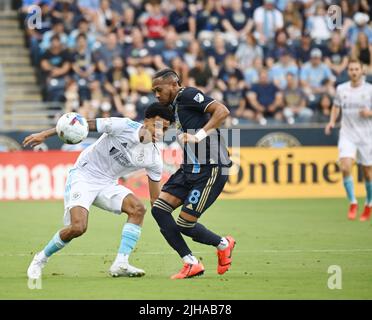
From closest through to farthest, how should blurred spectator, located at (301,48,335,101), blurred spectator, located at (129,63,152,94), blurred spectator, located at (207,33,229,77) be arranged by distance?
1. blurred spectator, located at (129,63,152,94)
2. blurred spectator, located at (301,48,335,101)
3. blurred spectator, located at (207,33,229,77)

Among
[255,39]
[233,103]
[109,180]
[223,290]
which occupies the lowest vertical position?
[223,290]

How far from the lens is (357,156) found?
1866 cm

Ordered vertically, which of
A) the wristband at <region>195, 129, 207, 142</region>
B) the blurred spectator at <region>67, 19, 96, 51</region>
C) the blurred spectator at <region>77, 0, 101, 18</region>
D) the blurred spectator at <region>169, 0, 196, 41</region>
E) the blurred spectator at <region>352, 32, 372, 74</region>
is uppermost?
the blurred spectator at <region>77, 0, 101, 18</region>

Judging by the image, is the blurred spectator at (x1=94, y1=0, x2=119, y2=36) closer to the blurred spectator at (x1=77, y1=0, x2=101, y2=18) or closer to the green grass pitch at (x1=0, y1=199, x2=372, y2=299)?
the blurred spectator at (x1=77, y1=0, x2=101, y2=18)

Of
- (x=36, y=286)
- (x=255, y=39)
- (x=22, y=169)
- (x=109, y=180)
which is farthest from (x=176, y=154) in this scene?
(x=36, y=286)

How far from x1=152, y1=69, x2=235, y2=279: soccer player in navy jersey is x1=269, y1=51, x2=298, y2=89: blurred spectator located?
13843 mm

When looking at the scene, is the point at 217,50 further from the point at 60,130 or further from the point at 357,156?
the point at 60,130

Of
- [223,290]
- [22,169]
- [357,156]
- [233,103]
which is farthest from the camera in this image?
[233,103]

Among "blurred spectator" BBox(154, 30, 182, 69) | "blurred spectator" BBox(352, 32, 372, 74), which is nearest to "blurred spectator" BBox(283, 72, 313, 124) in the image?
"blurred spectator" BBox(352, 32, 372, 74)

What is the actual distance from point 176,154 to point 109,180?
1015 cm

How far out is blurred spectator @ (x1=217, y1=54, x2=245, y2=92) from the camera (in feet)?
81.7

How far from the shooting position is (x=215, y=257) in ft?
42.8

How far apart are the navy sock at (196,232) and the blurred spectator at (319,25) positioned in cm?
1600

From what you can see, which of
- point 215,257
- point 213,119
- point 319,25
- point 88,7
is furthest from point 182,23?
point 213,119
